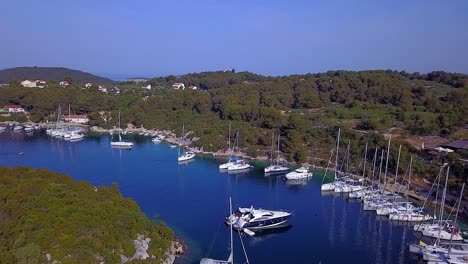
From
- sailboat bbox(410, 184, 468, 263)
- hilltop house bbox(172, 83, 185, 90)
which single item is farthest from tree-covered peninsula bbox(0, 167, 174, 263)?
hilltop house bbox(172, 83, 185, 90)

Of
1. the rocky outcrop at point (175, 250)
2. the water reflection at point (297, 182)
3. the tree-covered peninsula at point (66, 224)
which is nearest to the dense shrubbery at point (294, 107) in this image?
the water reflection at point (297, 182)

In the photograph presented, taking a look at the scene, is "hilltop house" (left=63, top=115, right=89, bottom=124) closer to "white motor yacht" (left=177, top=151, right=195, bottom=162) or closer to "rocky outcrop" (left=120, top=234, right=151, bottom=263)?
"white motor yacht" (left=177, top=151, right=195, bottom=162)

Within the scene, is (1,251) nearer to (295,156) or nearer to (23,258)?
(23,258)

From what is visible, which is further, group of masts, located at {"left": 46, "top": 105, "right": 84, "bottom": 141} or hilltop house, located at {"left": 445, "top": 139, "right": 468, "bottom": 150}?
group of masts, located at {"left": 46, "top": 105, "right": 84, "bottom": 141}

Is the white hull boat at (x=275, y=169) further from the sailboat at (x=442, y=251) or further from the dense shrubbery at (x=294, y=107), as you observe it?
the sailboat at (x=442, y=251)

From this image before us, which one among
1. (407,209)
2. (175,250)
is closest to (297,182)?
(407,209)

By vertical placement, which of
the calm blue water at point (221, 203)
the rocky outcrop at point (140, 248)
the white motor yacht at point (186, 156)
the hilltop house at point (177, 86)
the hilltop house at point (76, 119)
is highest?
the hilltop house at point (177, 86)
